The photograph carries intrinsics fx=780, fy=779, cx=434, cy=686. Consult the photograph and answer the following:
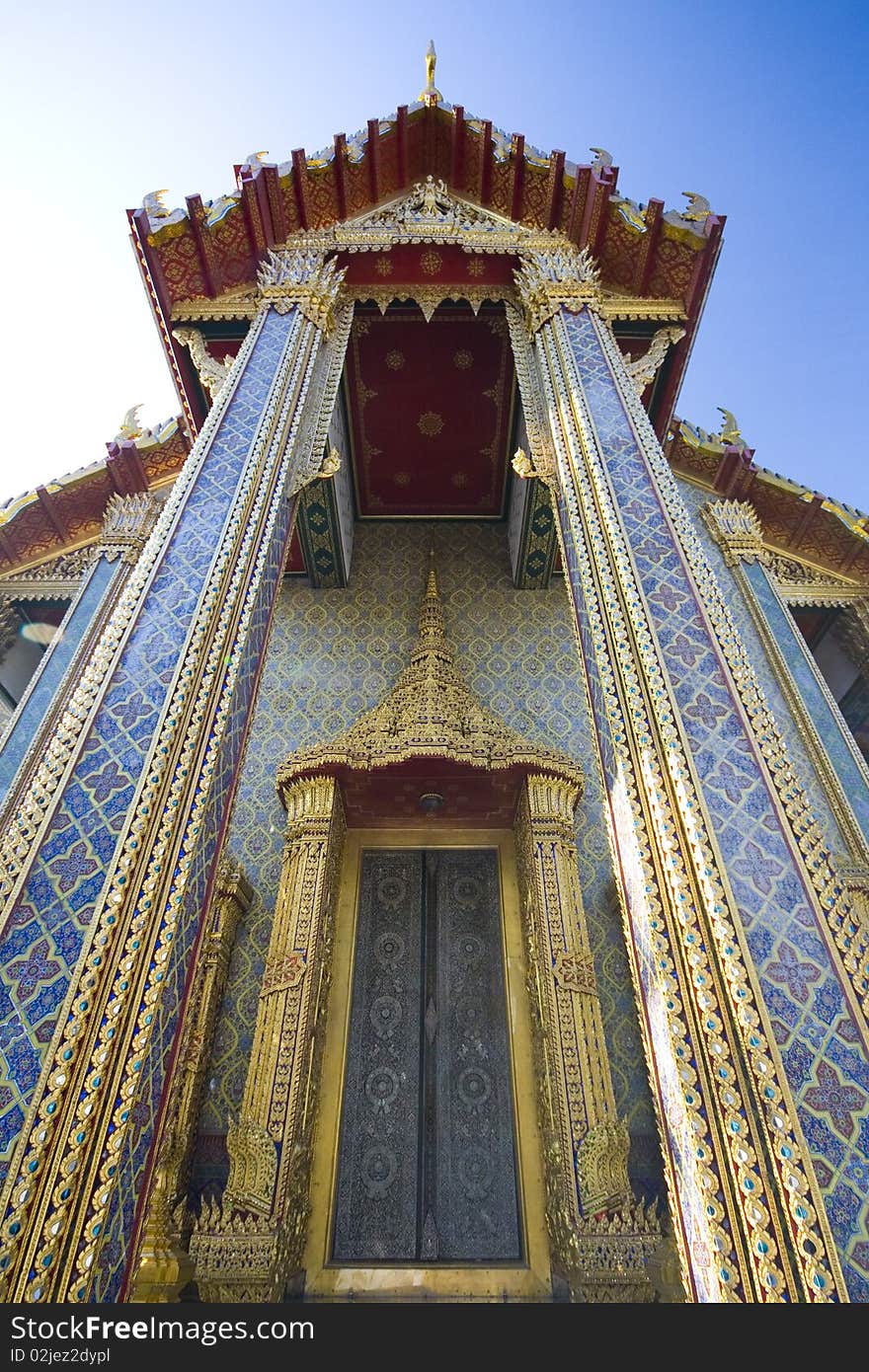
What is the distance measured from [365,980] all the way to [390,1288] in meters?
1.87

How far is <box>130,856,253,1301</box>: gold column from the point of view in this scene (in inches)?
169

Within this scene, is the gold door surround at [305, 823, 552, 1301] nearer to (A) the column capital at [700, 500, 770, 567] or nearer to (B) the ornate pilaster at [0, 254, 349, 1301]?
(B) the ornate pilaster at [0, 254, 349, 1301]

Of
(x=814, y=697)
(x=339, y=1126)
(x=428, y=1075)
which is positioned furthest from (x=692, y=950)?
(x=814, y=697)

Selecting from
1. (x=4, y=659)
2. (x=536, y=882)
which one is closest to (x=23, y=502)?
(x=4, y=659)

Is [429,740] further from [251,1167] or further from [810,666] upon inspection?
[810,666]

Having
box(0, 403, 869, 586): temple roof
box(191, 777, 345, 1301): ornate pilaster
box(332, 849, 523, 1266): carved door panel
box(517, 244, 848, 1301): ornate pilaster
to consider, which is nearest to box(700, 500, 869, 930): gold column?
box(0, 403, 869, 586): temple roof

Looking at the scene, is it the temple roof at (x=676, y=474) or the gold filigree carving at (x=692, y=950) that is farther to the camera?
the temple roof at (x=676, y=474)

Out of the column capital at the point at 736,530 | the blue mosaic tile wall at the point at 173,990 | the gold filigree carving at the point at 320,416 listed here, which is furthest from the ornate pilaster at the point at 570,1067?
the column capital at the point at 736,530

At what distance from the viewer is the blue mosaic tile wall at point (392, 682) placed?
540 cm

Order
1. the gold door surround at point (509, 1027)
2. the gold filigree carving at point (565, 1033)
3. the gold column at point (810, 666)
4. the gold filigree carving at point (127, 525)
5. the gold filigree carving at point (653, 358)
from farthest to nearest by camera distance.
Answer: the gold filigree carving at point (127, 525) < the gold filigree carving at point (653, 358) < the gold column at point (810, 666) < the gold filigree carving at point (565, 1033) < the gold door surround at point (509, 1027)

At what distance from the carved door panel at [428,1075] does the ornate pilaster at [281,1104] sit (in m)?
0.43

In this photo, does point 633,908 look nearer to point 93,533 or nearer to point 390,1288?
point 390,1288

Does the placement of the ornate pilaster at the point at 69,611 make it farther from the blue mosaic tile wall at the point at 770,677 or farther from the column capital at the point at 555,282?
the blue mosaic tile wall at the point at 770,677

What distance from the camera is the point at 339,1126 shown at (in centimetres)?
520
